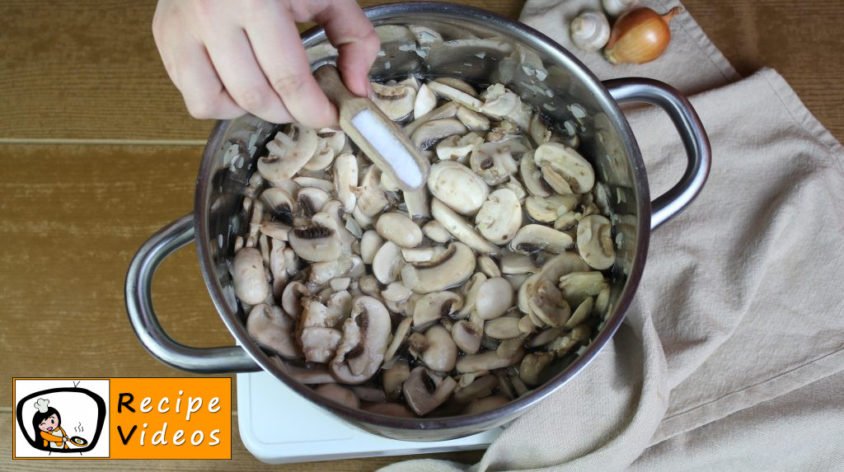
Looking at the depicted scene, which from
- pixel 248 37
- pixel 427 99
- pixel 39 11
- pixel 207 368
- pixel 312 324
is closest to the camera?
pixel 248 37

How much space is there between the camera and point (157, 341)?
59 centimetres

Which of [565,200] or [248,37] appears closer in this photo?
[248,37]

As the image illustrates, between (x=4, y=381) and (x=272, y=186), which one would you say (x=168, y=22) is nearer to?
(x=272, y=186)

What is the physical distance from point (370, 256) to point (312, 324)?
11 cm

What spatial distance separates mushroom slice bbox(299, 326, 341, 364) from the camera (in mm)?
690

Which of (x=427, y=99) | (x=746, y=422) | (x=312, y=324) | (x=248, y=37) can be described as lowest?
(x=746, y=422)

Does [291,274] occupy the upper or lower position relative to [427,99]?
lower

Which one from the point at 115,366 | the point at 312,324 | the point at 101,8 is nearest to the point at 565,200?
the point at 312,324

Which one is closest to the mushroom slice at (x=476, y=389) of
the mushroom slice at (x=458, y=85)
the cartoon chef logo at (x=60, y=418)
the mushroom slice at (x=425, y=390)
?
the mushroom slice at (x=425, y=390)

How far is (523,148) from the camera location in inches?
31.9

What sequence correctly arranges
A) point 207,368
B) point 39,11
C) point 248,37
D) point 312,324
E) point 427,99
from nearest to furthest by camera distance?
point 248,37, point 207,368, point 312,324, point 427,99, point 39,11

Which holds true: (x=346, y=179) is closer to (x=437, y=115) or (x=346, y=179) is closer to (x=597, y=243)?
(x=437, y=115)

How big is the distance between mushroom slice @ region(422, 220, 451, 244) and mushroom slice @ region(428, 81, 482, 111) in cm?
14

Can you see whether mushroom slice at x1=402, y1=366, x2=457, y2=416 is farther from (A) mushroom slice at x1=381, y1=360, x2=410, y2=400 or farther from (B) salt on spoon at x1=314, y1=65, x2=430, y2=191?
(B) salt on spoon at x1=314, y1=65, x2=430, y2=191
